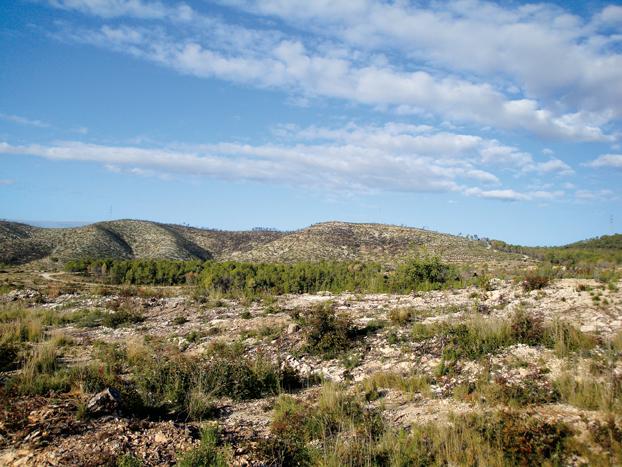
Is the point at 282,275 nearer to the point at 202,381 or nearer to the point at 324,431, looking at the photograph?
the point at 202,381

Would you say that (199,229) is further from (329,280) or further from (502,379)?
(502,379)

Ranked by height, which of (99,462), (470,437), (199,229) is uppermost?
(199,229)

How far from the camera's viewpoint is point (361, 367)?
9680 millimetres

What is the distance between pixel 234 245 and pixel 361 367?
8794cm

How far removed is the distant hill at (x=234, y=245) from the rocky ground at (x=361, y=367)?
41.4 metres

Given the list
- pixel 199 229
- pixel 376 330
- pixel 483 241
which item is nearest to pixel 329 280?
pixel 376 330

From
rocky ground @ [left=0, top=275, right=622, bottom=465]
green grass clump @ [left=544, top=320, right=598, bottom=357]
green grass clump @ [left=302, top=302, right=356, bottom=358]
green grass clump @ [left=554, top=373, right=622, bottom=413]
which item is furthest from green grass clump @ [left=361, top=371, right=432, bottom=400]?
green grass clump @ [left=544, top=320, right=598, bottom=357]

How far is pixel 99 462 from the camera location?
5.13 meters

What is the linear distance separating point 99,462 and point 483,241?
78.2 metres

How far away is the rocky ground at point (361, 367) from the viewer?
18.7 feet

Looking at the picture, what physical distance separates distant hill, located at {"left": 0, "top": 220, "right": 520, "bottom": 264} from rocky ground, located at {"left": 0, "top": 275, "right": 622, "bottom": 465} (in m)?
41.4

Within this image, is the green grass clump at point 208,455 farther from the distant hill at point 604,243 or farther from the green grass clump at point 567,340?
the distant hill at point 604,243

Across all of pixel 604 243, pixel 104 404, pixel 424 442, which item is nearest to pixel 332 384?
pixel 424 442

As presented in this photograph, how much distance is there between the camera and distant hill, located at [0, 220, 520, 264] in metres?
64.5
